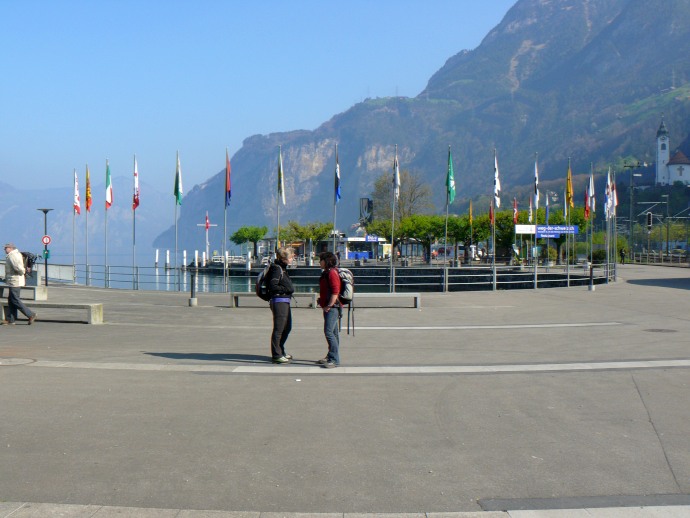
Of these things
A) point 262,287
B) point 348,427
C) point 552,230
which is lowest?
point 348,427

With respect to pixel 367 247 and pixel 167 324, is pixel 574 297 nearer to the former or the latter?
pixel 167 324

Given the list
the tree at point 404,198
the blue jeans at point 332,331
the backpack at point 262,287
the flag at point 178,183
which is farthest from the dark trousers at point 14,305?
the tree at point 404,198

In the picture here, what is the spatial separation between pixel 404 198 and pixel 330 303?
114 meters

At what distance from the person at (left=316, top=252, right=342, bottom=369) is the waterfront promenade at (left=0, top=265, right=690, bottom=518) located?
0.41m

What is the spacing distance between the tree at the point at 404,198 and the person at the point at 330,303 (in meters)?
105

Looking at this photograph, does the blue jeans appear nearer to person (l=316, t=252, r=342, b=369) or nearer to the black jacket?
person (l=316, t=252, r=342, b=369)

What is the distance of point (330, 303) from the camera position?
1155 cm

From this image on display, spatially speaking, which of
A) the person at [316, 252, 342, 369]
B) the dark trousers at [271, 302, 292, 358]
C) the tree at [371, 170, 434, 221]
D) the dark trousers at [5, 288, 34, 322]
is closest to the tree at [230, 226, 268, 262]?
the tree at [371, 170, 434, 221]

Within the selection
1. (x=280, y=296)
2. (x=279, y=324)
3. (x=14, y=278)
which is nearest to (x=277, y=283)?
(x=280, y=296)

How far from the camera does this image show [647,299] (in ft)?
87.0

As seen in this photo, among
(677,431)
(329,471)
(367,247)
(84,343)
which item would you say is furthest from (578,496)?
(367,247)

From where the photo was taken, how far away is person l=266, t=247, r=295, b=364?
11.8m

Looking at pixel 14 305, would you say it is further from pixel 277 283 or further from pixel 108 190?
pixel 108 190

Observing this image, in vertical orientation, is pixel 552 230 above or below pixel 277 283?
above
